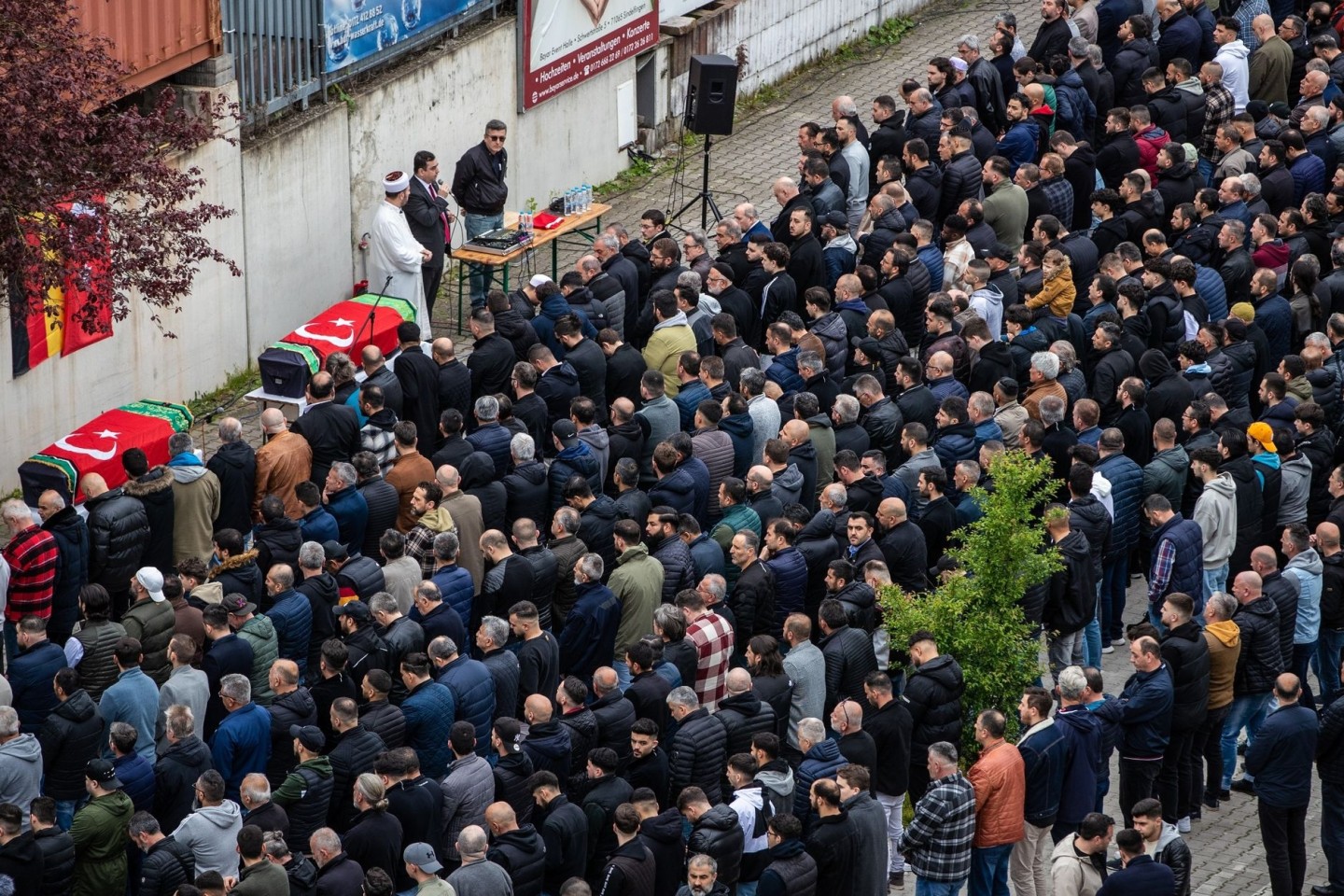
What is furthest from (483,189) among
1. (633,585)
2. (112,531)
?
(633,585)

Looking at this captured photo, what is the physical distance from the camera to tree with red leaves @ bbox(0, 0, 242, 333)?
14.4m

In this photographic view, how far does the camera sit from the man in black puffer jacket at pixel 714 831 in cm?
1187

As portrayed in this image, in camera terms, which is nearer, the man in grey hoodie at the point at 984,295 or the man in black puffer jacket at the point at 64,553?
the man in black puffer jacket at the point at 64,553

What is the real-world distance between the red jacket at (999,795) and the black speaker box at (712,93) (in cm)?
980

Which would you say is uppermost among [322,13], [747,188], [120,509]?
[322,13]

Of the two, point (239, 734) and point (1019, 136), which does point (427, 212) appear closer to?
point (1019, 136)

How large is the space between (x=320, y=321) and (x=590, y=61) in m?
6.11

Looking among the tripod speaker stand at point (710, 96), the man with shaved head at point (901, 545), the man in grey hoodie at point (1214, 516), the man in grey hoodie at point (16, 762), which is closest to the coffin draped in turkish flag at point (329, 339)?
the tripod speaker stand at point (710, 96)

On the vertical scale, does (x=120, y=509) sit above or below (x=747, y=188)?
above

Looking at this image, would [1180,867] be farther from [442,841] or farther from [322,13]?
[322,13]

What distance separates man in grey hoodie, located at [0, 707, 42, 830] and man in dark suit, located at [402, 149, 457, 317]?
8.27 meters

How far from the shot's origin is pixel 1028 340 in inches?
682

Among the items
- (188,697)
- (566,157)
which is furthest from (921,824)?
(566,157)

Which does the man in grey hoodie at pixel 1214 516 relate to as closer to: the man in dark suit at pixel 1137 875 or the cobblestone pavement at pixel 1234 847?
the cobblestone pavement at pixel 1234 847
